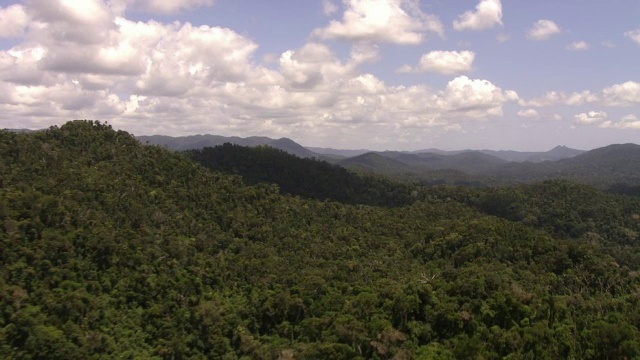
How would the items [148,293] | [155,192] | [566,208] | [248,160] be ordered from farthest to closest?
[248,160] → [566,208] → [155,192] → [148,293]

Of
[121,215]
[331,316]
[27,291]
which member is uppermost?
[121,215]

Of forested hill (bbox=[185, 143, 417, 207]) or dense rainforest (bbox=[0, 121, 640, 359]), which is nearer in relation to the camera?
dense rainforest (bbox=[0, 121, 640, 359])

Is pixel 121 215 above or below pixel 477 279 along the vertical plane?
above

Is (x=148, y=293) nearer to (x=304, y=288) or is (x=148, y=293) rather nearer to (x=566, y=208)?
(x=304, y=288)

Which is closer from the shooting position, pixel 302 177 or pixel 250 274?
pixel 250 274

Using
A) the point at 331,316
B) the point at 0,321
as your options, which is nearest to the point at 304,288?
the point at 331,316

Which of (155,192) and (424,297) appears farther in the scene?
(155,192)

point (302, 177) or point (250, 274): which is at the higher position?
point (302, 177)

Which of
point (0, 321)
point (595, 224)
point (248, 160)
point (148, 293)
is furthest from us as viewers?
point (248, 160)
